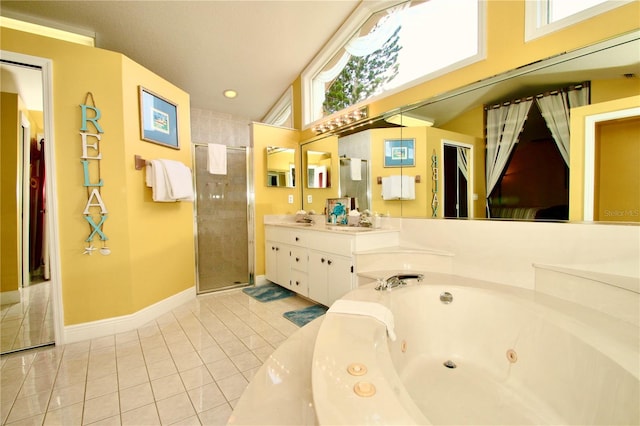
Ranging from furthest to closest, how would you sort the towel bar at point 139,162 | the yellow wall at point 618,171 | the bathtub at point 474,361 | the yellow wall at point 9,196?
1. the yellow wall at point 9,196
2. the towel bar at point 139,162
3. the yellow wall at point 618,171
4. the bathtub at point 474,361

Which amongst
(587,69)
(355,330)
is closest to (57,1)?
(355,330)

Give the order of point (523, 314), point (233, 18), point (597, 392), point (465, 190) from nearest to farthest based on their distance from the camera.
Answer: point (597, 392) < point (523, 314) < point (465, 190) < point (233, 18)

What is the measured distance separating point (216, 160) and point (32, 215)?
215 centimetres

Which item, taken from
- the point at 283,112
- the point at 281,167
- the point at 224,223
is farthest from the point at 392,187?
the point at 283,112

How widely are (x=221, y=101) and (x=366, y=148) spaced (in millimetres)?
3007

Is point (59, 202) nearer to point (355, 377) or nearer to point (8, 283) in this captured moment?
point (8, 283)

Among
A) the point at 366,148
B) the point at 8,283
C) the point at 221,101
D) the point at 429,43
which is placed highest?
the point at 221,101

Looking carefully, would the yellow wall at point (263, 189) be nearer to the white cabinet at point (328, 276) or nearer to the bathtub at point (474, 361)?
the white cabinet at point (328, 276)

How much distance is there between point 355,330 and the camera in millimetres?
1106

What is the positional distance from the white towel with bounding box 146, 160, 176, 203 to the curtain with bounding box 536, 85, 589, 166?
3.11 metres

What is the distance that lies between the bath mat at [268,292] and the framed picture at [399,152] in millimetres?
1972

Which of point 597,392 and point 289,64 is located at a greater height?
point 289,64

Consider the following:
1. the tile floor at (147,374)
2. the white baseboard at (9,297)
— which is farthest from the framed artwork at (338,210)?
the white baseboard at (9,297)

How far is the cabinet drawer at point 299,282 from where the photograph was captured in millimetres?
2846
